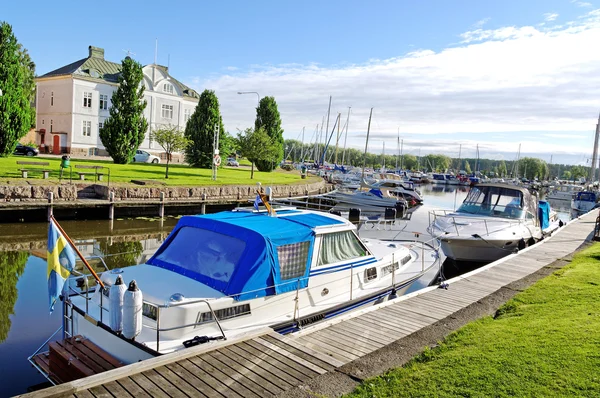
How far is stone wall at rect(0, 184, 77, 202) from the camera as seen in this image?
2416cm

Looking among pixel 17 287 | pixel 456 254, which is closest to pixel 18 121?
pixel 17 287

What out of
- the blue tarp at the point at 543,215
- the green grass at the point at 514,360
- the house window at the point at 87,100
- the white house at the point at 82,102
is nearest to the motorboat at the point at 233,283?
the green grass at the point at 514,360

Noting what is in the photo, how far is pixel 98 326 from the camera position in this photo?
7207mm

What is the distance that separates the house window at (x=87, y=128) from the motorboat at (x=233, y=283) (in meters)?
45.8

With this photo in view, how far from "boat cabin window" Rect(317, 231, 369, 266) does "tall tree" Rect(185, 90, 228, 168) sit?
3657cm

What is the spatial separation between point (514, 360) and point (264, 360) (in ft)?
11.6

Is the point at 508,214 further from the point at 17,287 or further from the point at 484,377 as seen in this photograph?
the point at 17,287

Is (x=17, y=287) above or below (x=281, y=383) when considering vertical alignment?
below

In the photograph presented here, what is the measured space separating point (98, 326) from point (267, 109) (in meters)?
50.7

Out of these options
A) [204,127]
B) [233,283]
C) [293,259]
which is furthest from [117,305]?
[204,127]

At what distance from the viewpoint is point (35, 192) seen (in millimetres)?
25062

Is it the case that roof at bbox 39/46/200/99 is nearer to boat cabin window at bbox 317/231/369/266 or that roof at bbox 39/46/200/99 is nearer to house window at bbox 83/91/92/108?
house window at bbox 83/91/92/108

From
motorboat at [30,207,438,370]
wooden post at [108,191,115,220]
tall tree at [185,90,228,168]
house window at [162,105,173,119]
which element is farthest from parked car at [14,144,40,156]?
motorboat at [30,207,438,370]

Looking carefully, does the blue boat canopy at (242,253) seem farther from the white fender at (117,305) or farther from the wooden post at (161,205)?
the wooden post at (161,205)
